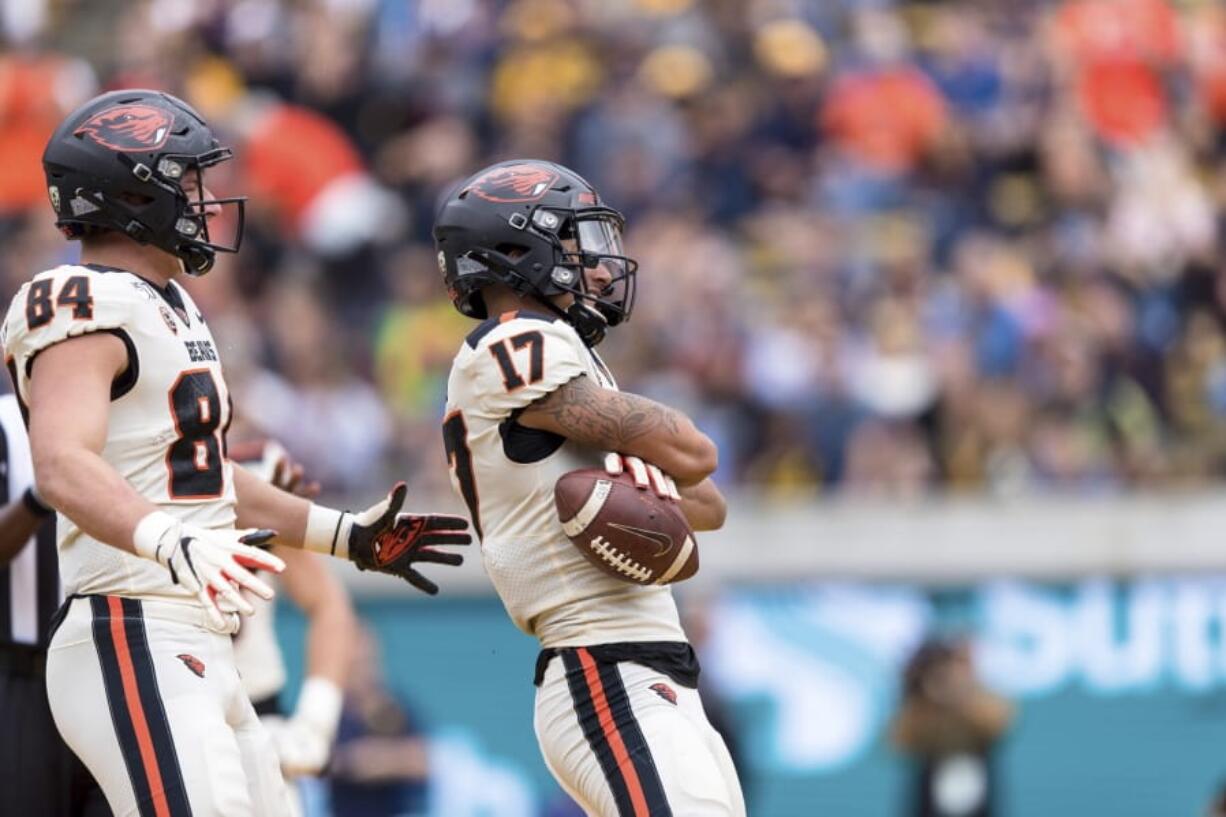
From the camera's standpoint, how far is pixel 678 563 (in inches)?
213

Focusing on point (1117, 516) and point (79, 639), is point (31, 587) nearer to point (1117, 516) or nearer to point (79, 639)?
point (79, 639)

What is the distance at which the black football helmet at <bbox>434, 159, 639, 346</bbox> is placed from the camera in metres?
5.61

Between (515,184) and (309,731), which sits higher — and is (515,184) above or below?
above

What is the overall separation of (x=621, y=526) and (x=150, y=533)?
1155 mm

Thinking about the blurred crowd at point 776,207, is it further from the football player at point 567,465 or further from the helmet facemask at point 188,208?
the helmet facemask at point 188,208

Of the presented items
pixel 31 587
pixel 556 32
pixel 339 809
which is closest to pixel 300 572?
pixel 31 587

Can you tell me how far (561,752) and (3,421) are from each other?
181 cm

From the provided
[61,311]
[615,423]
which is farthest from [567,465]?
[61,311]

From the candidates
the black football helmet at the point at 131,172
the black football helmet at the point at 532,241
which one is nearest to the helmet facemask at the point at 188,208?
the black football helmet at the point at 131,172

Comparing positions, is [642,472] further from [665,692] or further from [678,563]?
[665,692]

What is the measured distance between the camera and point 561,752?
215 inches

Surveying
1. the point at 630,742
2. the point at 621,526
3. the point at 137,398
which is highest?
the point at 137,398

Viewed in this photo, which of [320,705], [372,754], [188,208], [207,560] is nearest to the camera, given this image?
[207,560]

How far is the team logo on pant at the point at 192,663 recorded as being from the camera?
16.4 feet
